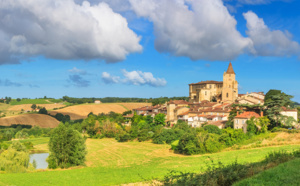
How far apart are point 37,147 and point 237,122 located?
5002cm

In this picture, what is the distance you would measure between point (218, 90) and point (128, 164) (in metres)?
64.8

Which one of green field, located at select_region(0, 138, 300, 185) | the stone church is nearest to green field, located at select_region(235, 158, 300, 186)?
green field, located at select_region(0, 138, 300, 185)

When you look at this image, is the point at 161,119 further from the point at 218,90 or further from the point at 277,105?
the point at 277,105

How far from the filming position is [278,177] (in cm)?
1166

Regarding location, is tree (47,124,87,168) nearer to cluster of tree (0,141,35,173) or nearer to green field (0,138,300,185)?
green field (0,138,300,185)

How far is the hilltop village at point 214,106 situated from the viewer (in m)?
53.9

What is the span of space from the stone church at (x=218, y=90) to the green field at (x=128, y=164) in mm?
36465

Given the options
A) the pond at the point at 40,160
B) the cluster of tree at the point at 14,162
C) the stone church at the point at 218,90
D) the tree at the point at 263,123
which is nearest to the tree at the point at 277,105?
the tree at the point at 263,123

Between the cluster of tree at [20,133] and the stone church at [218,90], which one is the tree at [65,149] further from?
the stone church at [218,90]

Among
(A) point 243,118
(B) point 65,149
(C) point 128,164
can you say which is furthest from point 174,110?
(B) point 65,149

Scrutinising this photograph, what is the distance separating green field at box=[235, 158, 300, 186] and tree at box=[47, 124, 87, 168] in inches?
1437

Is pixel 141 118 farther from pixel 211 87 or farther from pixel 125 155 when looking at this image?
pixel 125 155

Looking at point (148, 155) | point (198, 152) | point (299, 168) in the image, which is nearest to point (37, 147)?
point (148, 155)

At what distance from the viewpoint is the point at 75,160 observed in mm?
43531
